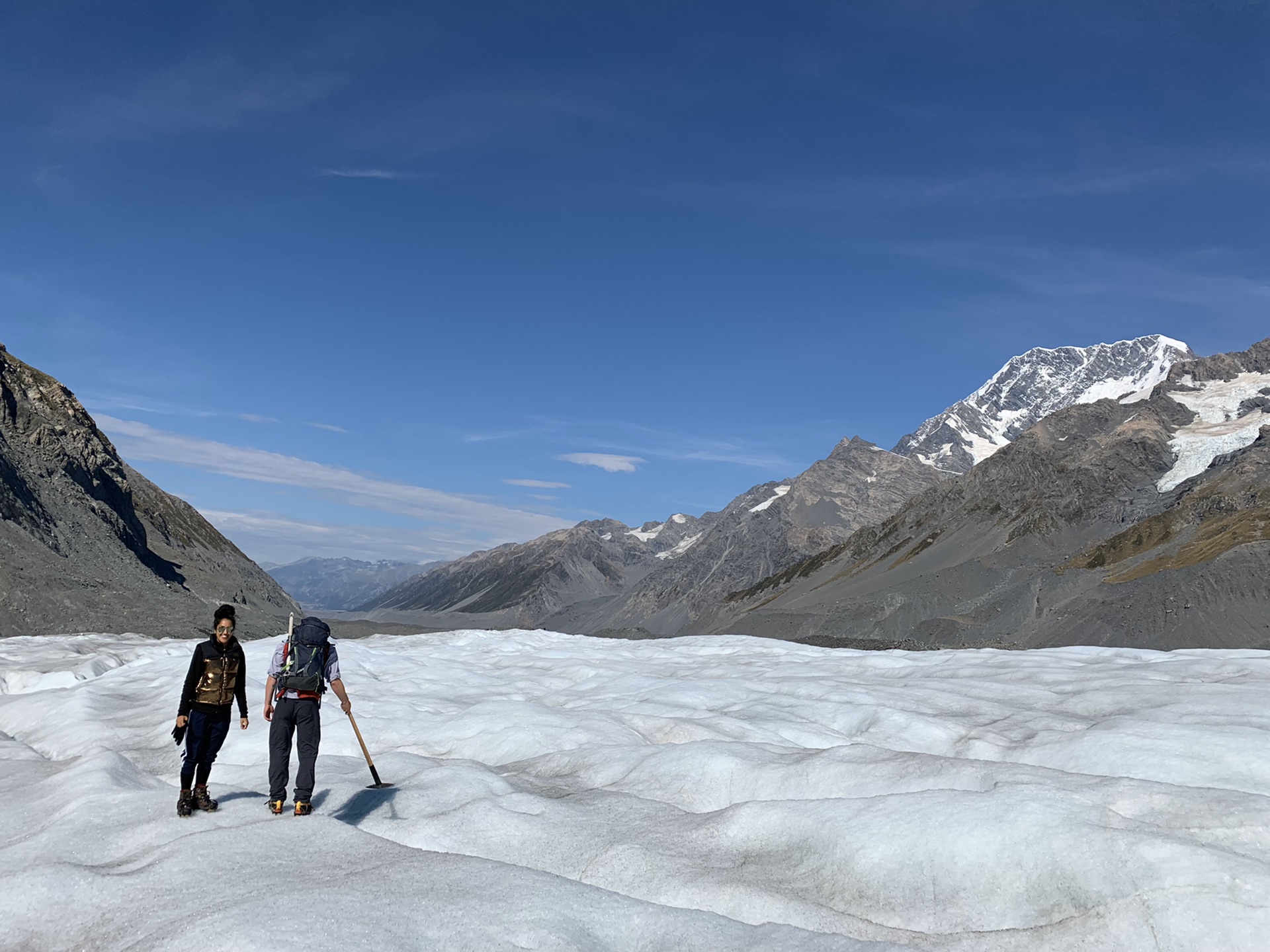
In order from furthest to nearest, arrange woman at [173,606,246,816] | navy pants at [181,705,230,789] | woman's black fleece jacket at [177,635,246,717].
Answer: woman's black fleece jacket at [177,635,246,717]
woman at [173,606,246,816]
navy pants at [181,705,230,789]

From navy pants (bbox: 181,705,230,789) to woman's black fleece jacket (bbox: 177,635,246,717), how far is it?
0.08m

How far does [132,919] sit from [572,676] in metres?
24.1

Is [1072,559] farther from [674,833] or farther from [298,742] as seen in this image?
[298,742]

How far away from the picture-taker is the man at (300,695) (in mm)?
11648

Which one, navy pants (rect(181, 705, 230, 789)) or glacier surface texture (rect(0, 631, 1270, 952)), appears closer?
glacier surface texture (rect(0, 631, 1270, 952))

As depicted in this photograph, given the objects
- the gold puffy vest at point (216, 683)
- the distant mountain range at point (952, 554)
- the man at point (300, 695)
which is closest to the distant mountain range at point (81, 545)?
the distant mountain range at point (952, 554)

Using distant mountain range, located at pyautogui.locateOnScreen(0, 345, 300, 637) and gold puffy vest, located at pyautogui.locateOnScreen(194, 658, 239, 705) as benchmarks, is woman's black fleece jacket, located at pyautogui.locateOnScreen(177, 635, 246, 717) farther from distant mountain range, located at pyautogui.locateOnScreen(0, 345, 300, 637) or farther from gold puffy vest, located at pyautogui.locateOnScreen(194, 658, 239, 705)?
distant mountain range, located at pyautogui.locateOnScreen(0, 345, 300, 637)

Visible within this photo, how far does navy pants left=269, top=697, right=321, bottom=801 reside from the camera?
11.5 metres

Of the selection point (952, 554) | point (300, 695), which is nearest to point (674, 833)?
point (300, 695)

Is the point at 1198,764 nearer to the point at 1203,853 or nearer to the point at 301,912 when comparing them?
the point at 1203,853

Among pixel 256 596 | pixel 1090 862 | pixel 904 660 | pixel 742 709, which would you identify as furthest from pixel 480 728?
A: pixel 256 596

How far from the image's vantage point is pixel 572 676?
102 ft

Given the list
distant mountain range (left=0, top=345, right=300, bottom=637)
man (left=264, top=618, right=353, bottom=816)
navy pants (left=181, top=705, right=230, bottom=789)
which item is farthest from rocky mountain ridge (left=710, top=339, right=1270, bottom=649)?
navy pants (left=181, top=705, right=230, bottom=789)

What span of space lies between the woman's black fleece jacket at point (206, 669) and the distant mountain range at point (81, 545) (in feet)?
198
